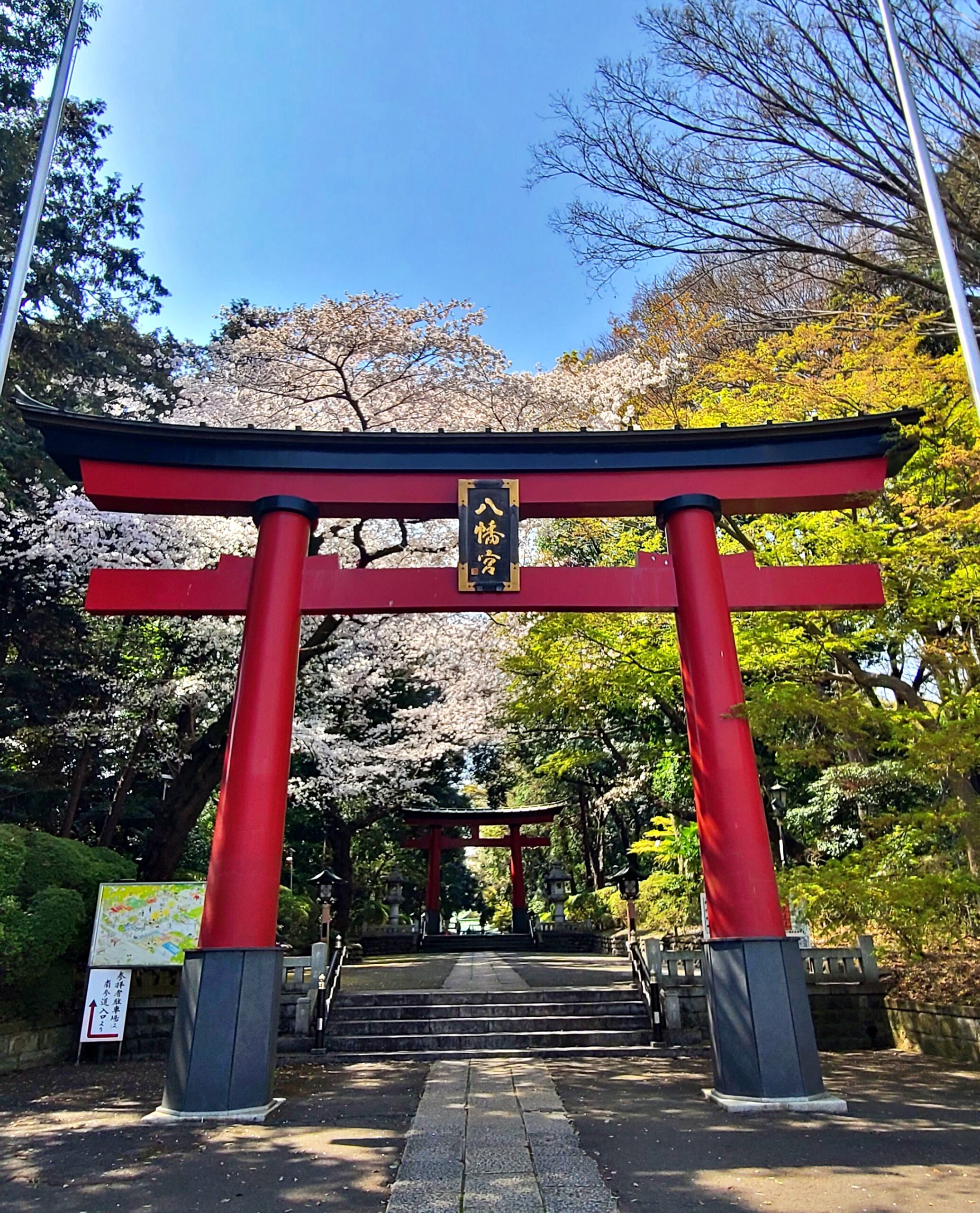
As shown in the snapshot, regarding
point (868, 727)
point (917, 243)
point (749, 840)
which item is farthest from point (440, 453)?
point (917, 243)

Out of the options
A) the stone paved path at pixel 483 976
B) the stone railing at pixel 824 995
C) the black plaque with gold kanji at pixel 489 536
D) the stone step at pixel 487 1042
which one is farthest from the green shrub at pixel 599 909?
the black plaque with gold kanji at pixel 489 536

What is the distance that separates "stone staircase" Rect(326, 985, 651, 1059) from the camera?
9484 mm

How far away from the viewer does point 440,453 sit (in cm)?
847

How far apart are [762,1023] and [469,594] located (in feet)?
15.1

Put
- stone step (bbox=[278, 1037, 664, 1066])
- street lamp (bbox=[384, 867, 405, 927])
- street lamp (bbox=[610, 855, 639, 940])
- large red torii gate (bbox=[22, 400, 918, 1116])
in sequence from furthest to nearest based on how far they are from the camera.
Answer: street lamp (bbox=[384, 867, 405, 927]), street lamp (bbox=[610, 855, 639, 940]), stone step (bbox=[278, 1037, 664, 1066]), large red torii gate (bbox=[22, 400, 918, 1116])

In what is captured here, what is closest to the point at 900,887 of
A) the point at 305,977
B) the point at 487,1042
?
the point at 487,1042

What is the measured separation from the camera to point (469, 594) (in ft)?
26.2

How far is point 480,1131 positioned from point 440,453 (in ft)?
20.3

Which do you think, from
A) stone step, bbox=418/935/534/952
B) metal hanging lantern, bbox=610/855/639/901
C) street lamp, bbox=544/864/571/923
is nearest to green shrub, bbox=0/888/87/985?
metal hanging lantern, bbox=610/855/639/901

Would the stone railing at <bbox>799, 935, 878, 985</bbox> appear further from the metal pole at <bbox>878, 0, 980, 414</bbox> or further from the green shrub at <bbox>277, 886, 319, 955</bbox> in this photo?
the green shrub at <bbox>277, 886, 319, 955</bbox>

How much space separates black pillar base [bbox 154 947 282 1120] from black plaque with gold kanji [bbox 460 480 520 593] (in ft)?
12.9

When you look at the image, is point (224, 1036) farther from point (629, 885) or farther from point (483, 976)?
point (629, 885)

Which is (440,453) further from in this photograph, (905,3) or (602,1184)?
(905,3)

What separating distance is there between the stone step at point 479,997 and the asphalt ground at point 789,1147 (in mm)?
2754
